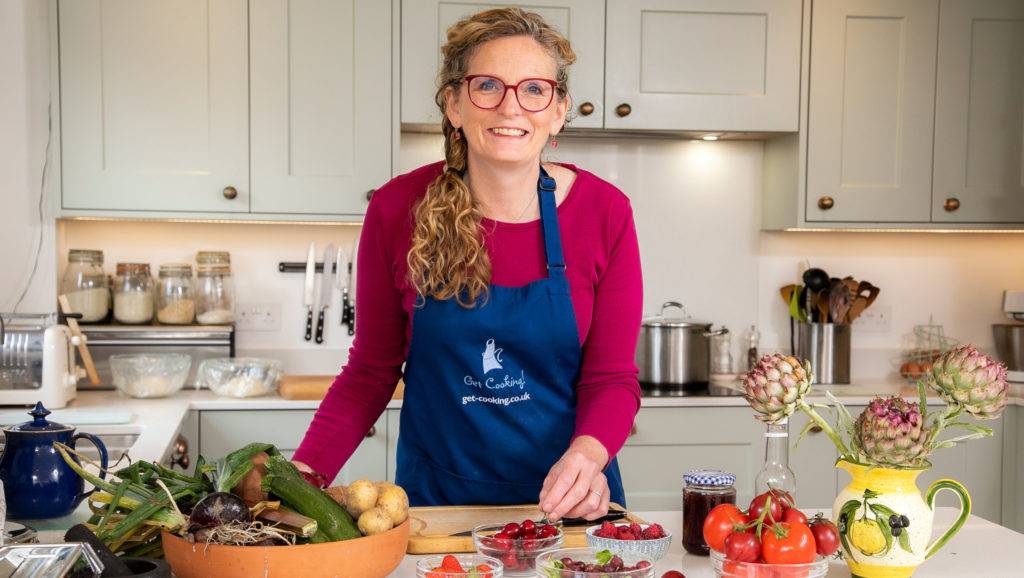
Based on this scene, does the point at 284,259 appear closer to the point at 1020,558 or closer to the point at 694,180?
the point at 694,180

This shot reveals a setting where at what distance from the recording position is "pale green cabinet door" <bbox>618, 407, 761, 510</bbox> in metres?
3.23

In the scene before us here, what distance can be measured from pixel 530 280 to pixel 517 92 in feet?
1.12

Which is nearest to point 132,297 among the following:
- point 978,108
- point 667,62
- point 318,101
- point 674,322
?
point 318,101

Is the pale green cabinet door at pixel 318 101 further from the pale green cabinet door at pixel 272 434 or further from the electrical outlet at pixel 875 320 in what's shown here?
the electrical outlet at pixel 875 320

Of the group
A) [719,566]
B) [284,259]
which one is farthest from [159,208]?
[719,566]

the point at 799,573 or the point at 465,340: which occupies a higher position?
the point at 465,340

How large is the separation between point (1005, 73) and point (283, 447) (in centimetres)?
269

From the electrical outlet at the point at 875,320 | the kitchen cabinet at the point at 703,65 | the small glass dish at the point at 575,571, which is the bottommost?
the small glass dish at the point at 575,571

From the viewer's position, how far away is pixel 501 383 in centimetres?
184

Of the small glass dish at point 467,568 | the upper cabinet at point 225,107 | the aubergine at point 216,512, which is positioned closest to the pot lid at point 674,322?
the upper cabinet at point 225,107

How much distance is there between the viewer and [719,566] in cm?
123

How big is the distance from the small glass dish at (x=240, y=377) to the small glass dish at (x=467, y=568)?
6.65 feet

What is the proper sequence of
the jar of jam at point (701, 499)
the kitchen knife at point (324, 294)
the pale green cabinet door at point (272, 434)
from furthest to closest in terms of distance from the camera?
the kitchen knife at point (324, 294) → the pale green cabinet door at point (272, 434) → the jar of jam at point (701, 499)

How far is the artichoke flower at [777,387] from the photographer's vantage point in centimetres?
126
